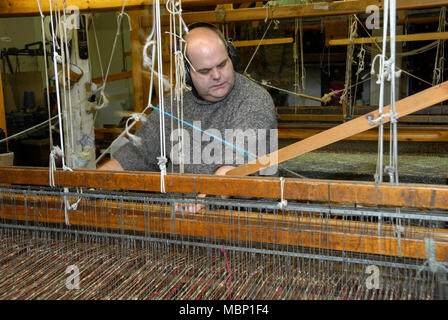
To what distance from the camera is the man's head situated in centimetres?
196

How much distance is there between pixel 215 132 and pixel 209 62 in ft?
1.06

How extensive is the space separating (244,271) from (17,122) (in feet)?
14.2

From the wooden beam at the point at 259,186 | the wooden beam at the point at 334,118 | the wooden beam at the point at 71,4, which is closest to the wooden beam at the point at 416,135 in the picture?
the wooden beam at the point at 334,118

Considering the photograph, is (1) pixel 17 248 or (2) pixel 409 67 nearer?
(1) pixel 17 248

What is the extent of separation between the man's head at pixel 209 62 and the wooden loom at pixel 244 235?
697 mm

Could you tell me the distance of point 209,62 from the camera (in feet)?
6.49

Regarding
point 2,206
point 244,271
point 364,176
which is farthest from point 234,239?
point 364,176

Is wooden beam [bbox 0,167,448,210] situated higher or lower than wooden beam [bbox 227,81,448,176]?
lower

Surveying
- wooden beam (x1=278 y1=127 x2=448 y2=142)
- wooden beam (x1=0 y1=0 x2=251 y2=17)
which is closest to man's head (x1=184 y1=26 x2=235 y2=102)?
wooden beam (x1=0 y1=0 x2=251 y2=17)

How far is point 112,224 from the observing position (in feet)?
4.86

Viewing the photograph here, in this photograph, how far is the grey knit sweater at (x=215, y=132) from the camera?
6.52ft

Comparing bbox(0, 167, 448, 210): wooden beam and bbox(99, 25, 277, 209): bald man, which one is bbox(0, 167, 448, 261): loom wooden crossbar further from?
bbox(99, 25, 277, 209): bald man

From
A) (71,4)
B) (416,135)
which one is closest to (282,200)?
(71,4)

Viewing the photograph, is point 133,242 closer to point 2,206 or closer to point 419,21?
point 2,206
